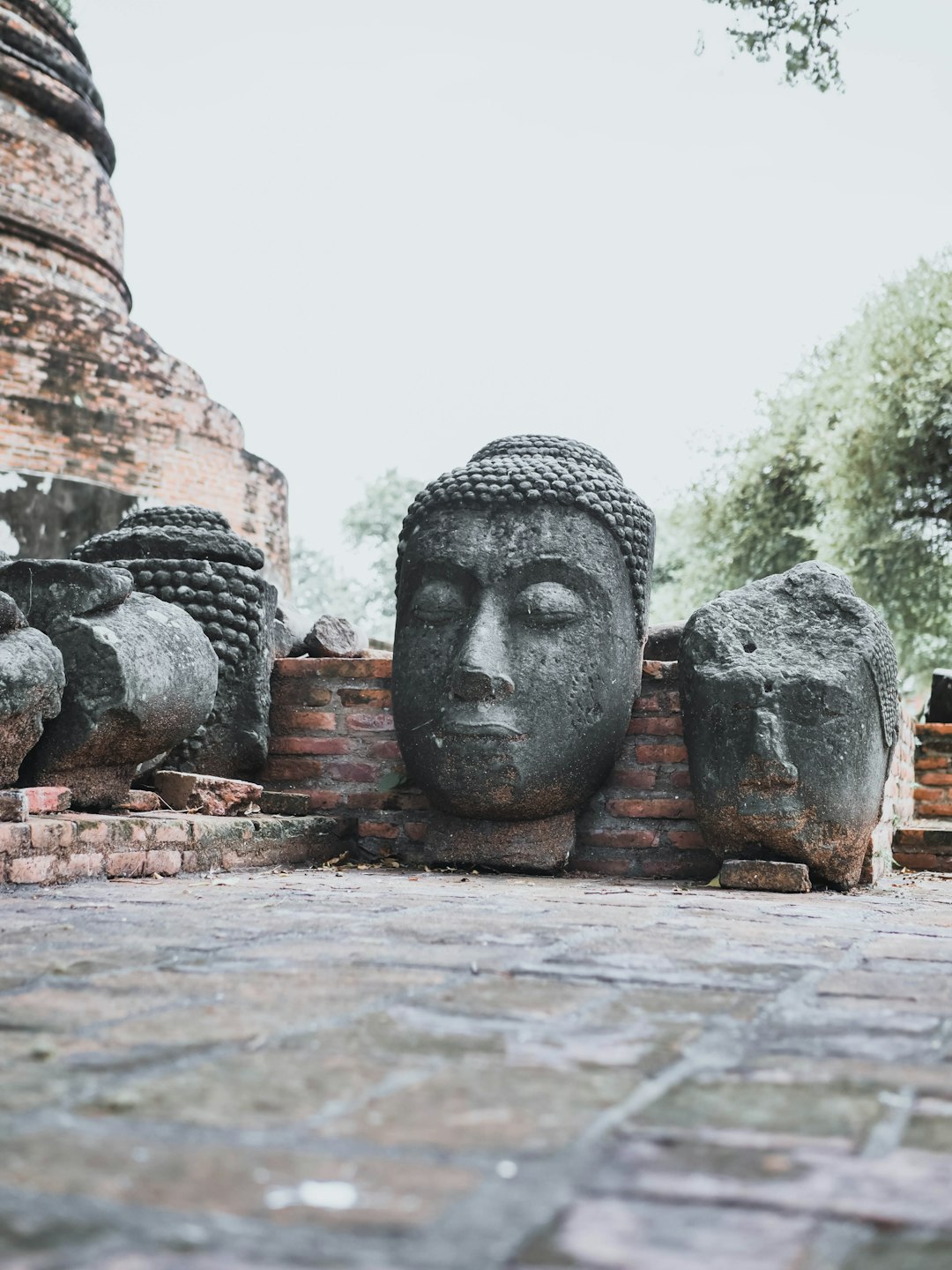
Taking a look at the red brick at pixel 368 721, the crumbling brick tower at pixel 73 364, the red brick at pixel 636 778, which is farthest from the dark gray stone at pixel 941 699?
the crumbling brick tower at pixel 73 364

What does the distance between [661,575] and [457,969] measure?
66.1 ft

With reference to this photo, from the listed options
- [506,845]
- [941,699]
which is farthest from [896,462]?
[506,845]

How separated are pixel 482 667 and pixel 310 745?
1217 millimetres

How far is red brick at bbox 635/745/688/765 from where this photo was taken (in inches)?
192

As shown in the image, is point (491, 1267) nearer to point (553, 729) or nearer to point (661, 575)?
point (553, 729)

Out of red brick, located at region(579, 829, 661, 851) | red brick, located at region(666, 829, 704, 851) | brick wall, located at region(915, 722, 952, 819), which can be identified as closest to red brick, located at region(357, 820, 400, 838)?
red brick, located at region(579, 829, 661, 851)

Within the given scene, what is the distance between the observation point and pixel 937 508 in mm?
16031

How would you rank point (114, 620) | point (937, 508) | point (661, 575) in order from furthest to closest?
point (661, 575) → point (937, 508) → point (114, 620)

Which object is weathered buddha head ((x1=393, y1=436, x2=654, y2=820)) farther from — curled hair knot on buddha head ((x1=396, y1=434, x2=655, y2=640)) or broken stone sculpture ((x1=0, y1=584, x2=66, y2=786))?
broken stone sculpture ((x1=0, y1=584, x2=66, y2=786))

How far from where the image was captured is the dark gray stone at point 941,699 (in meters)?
8.09

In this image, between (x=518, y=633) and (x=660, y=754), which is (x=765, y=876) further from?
(x=518, y=633)

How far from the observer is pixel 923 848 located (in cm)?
589

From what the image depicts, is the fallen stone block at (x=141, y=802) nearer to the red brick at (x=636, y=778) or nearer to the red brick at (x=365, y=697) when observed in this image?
the red brick at (x=365, y=697)

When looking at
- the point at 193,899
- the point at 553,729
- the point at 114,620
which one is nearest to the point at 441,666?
the point at 553,729
